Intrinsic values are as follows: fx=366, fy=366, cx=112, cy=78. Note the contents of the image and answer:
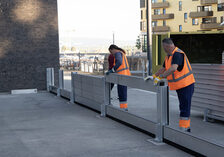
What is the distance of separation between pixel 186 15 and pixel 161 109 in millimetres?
74690

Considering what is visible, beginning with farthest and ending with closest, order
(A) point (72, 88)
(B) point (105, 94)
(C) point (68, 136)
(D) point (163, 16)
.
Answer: (D) point (163, 16) → (A) point (72, 88) → (B) point (105, 94) → (C) point (68, 136)

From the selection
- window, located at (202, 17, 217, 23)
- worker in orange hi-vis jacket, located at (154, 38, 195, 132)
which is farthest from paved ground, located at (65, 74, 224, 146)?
window, located at (202, 17, 217, 23)

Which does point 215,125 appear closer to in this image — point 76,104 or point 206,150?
point 206,150

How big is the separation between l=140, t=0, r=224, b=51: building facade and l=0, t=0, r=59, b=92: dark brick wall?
5521cm

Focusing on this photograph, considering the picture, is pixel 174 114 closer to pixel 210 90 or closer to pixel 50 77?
pixel 210 90

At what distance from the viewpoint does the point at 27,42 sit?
53.2ft

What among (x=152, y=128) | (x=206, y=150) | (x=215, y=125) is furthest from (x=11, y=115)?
(x=206, y=150)

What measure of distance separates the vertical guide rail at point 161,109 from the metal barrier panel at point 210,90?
1.84 m

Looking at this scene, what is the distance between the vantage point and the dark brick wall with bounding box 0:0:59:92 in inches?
625

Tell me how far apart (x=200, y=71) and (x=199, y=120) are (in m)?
1.15

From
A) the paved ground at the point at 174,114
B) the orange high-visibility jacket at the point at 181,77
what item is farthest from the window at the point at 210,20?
the orange high-visibility jacket at the point at 181,77

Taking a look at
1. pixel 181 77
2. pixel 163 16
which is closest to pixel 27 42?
pixel 181 77

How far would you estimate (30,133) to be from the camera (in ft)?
24.5

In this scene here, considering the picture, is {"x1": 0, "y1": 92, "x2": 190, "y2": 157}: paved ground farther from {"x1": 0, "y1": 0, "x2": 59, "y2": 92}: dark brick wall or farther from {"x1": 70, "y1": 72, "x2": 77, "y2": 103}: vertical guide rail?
{"x1": 0, "y1": 0, "x2": 59, "y2": 92}: dark brick wall
